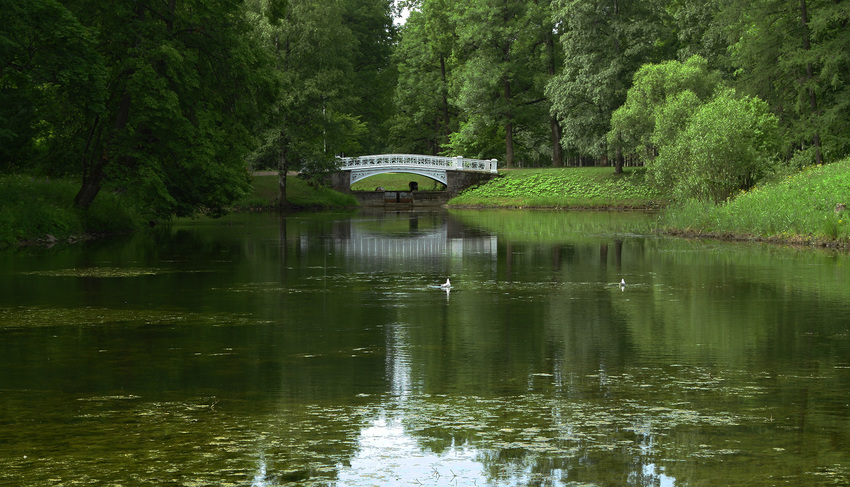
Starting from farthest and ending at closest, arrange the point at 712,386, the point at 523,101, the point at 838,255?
the point at 523,101
the point at 838,255
the point at 712,386

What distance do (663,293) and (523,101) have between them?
59.7m

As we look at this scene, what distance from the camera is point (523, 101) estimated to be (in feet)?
245

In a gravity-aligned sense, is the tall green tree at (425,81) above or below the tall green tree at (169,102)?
above

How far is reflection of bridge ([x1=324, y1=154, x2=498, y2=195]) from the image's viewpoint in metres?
71.1

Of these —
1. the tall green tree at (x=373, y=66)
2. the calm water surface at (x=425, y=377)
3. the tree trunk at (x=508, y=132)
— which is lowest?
the calm water surface at (x=425, y=377)

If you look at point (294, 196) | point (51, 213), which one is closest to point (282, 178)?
point (294, 196)

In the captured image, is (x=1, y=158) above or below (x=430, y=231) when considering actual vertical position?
above

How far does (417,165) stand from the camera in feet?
237

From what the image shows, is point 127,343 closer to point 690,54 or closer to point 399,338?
point 399,338

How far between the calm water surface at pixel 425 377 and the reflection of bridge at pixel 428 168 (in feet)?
168

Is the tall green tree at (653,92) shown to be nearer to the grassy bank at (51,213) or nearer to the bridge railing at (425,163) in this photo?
the bridge railing at (425,163)

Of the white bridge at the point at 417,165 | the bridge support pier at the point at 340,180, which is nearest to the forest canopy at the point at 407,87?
the white bridge at the point at 417,165

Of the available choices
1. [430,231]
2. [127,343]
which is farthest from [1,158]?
[127,343]

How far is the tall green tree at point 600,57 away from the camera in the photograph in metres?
62.6
